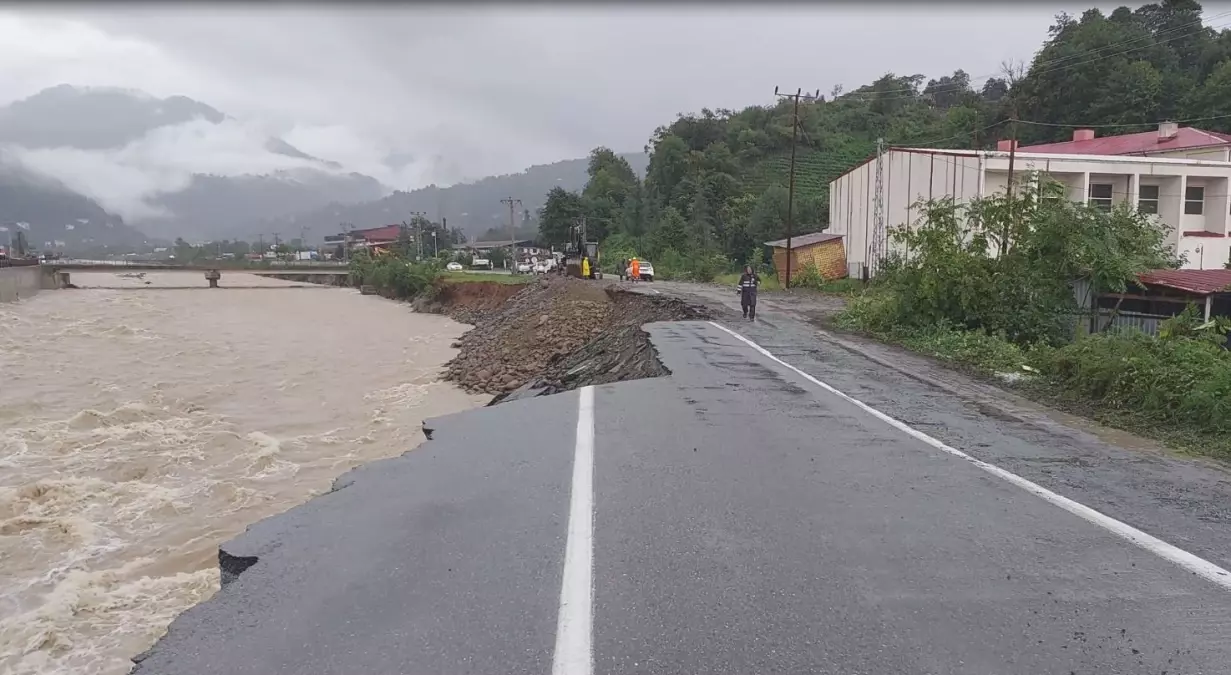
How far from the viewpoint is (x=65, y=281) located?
73375mm

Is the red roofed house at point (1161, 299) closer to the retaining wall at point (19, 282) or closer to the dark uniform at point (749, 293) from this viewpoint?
the dark uniform at point (749, 293)

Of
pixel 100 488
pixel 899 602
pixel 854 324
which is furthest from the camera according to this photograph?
pixel 854 324

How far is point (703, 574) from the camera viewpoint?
4.48 m

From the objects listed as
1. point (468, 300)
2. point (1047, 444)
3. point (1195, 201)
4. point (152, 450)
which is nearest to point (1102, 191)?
point (1195, 201)

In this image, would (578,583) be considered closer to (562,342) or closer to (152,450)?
(152,450)

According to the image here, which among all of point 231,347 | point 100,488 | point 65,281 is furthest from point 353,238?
point 100,488

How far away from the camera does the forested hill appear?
53.7 m

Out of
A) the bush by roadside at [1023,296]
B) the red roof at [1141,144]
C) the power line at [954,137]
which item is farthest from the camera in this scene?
the power line at [954,137]

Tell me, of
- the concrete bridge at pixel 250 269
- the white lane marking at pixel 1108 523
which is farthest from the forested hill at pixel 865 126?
the white lane marking at pixel 1108 523

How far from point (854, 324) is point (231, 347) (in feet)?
76.1

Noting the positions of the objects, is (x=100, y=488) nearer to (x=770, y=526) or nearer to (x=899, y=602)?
(x=770, y=526)

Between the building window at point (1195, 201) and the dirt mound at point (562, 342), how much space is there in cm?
2572

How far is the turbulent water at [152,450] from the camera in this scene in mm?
7293

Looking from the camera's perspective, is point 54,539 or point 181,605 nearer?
point 181,605
